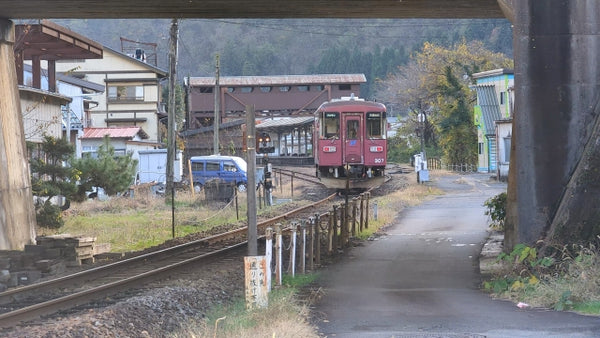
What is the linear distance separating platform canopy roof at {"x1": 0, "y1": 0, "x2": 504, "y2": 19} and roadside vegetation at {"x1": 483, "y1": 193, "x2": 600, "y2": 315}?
5157 millimetres

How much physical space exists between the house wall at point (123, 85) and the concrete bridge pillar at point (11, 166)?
38.0 metres

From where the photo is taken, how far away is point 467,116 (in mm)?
62562

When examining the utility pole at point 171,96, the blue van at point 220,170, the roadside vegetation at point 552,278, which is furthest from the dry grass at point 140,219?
the roadside vegetation at point 552,278

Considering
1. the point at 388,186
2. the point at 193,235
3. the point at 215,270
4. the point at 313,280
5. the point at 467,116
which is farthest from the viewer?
the point at 467,116

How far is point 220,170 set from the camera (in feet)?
138

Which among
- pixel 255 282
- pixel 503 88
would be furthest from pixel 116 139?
pixel 255 282

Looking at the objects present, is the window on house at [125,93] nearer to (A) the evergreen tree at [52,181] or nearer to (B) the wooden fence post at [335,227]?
(A) the evergreen tree at [52,181]

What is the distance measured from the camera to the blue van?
4156cm

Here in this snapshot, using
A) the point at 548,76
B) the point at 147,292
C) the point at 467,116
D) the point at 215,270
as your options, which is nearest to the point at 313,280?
the point at 215,270

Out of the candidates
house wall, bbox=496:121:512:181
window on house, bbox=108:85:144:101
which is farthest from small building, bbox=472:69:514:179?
window on house, bbox=108:85:144:101

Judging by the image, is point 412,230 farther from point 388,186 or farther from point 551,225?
point 388,186

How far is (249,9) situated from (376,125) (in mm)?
15873

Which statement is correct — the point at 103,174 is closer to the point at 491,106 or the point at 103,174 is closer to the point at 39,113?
the point at 39,113

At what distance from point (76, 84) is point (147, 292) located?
31665 millimetres
